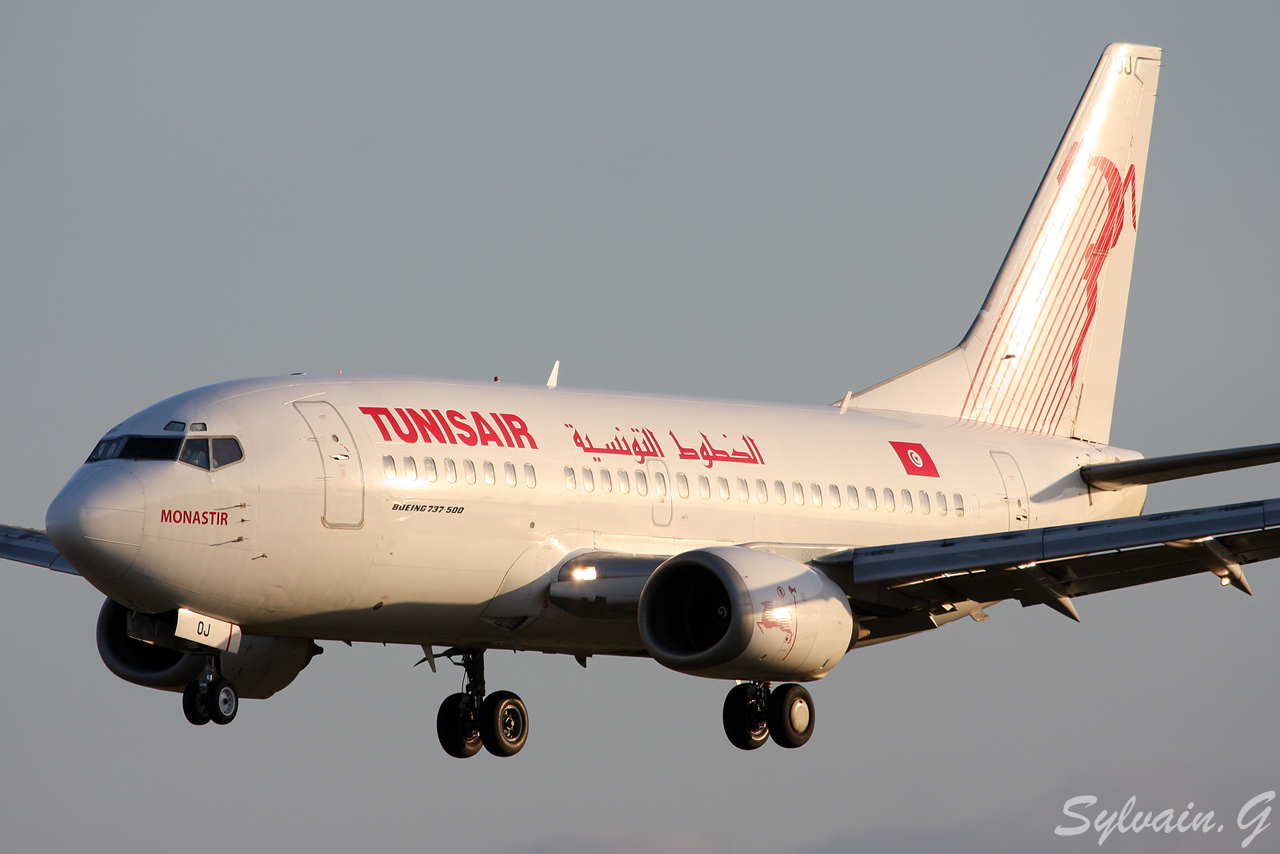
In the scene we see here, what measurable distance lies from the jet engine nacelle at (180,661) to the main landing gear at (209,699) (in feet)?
9.02

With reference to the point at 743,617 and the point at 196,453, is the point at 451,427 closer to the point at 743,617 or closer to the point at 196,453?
the point at 196,453

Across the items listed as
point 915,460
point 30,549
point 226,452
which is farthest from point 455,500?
point 915,460

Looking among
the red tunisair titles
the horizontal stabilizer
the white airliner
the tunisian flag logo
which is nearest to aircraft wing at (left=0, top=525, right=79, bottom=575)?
the white airliner

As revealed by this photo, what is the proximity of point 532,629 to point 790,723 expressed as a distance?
452 cm

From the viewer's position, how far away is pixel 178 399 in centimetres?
2375

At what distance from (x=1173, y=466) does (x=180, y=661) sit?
16619 mm

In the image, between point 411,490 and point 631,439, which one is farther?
point 631,439

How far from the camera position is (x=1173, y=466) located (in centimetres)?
3098

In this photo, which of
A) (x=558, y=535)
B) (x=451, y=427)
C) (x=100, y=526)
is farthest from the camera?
(x=558, y=535)

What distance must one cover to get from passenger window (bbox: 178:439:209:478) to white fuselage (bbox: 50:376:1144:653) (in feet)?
0.44

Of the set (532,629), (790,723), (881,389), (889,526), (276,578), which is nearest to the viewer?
(276,578)

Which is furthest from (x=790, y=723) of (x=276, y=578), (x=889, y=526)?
(x=276, y=578)

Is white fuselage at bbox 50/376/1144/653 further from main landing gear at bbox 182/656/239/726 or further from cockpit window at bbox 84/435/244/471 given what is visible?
main landing gear at bbox 182/656/239/726

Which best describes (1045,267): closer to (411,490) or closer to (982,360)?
(982,360)
